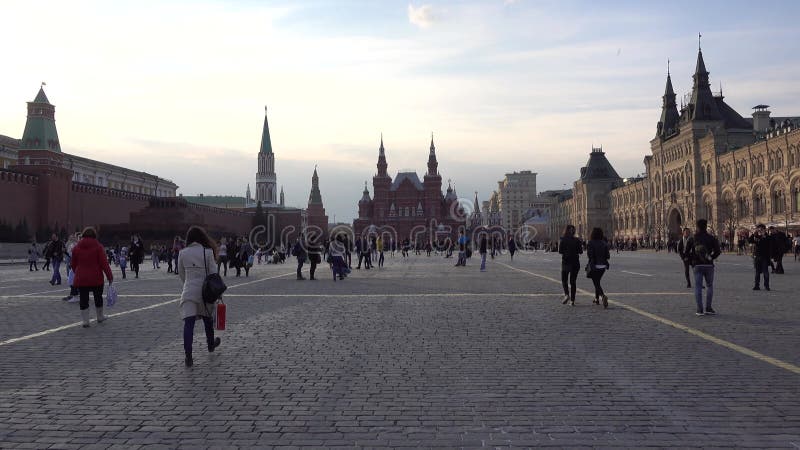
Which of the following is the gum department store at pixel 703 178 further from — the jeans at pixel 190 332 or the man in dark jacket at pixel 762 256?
the jeans at pixel 190 332

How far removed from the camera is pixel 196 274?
786 cm

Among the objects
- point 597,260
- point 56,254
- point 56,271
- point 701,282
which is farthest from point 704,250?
point 56,254

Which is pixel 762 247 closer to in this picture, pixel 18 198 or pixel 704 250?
pixel 704 250

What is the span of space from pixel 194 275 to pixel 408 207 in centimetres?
12504

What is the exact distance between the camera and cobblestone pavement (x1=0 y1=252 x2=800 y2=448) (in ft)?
15.9

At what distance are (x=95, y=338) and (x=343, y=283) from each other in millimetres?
12276

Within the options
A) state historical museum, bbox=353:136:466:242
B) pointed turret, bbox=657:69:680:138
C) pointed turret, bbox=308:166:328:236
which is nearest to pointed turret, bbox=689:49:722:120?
pointed turret, bbox=657:69:680:138

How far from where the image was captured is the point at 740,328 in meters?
9.77

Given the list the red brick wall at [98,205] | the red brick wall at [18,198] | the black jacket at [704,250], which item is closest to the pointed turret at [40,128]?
the red brick wall at [98,205]

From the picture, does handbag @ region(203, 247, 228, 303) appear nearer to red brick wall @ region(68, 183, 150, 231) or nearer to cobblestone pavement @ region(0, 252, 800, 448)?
cobblestone pavement @ region(0, 252, 800, 448)

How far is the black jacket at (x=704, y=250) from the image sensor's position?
11.6m

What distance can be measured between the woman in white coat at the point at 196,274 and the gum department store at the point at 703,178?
179 feet

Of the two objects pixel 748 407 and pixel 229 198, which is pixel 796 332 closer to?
pixel 748 407

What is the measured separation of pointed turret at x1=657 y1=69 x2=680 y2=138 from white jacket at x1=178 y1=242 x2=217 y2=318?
86.8 meters
